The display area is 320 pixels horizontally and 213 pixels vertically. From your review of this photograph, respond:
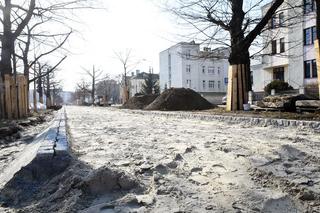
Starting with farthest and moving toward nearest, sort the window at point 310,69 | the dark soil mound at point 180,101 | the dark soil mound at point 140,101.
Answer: the window at point 310,69 → the dark soil mound at point 140,101 → the dark soil mound at point 180,101

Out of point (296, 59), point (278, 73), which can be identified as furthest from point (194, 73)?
point (296, 59)

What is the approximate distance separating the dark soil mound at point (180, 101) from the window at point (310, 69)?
17688 millimetres

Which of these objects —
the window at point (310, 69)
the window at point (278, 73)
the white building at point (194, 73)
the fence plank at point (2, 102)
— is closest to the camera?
the fence plank at point (2, 102)

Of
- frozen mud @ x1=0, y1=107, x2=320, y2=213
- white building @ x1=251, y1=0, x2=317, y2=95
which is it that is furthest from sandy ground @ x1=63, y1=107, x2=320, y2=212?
white building @ x1=251, y1=0, x2=317, y2=95

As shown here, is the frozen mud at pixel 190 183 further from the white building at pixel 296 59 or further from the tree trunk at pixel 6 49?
the white building at pixel 296 59

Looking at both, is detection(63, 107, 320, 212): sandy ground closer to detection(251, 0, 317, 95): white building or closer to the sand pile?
the sand pile

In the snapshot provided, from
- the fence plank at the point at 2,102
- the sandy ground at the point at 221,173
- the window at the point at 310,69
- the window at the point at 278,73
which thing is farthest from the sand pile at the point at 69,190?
the window at the point at 278,73

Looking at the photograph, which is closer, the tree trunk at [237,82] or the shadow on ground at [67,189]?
the shadow on ground at [67,189]

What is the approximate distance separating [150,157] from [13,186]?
1.85 meters

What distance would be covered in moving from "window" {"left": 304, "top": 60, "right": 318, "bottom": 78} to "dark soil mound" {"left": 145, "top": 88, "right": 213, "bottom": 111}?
17.7 m

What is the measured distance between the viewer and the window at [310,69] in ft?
125

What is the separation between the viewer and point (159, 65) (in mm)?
89000

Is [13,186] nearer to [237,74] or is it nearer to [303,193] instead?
[303,193]

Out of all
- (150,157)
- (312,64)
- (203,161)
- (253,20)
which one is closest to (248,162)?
(203,161)
